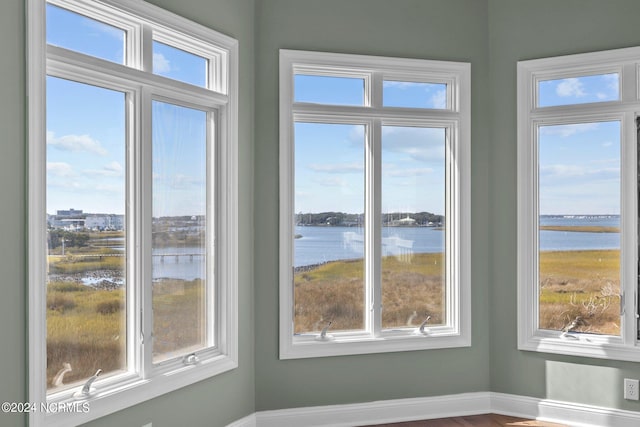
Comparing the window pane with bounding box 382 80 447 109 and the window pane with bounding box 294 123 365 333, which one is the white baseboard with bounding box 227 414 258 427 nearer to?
the window pane with bounding box 294 123 365 333

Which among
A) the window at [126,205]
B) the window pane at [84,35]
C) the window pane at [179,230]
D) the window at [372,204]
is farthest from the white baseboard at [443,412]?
the window pane at [84,35]

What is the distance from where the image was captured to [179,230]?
3316 millimetres

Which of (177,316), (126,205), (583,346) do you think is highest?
(126,205)

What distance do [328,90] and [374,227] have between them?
3.44 ft

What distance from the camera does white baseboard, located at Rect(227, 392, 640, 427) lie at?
12.8 ft

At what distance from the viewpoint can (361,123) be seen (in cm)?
412

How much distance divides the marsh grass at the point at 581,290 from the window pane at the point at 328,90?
72.5 inches

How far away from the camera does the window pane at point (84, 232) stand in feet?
8.45

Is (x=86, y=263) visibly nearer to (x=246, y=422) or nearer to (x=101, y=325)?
(x=101, y=325)

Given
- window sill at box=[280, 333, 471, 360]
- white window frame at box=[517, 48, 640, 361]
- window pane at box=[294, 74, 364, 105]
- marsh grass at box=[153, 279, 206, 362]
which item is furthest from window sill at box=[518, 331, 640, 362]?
marsh grass at box=[153, 279, 206, 362]

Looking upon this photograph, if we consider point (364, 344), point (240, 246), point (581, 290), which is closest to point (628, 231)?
point (581, 290)

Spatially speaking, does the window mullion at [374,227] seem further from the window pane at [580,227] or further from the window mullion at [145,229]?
the window mullion at [145,229]

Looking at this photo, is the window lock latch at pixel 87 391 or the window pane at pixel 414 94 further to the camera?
the window pane at pixel 414 94

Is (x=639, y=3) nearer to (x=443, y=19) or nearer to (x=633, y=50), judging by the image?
(x=633, y=50)
